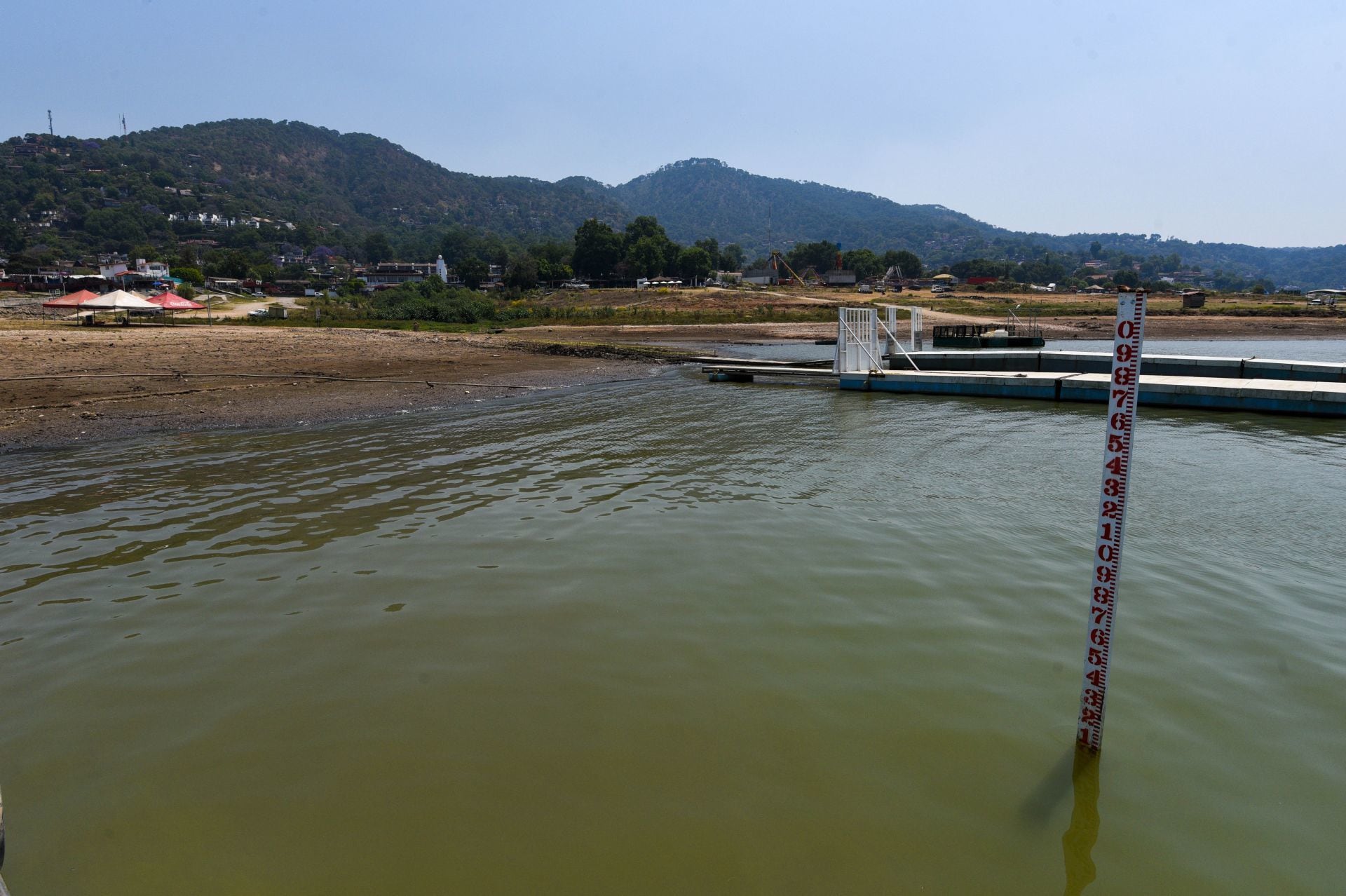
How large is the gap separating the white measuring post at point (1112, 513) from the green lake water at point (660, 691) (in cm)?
39

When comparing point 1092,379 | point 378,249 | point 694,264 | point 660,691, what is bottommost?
point 660,691

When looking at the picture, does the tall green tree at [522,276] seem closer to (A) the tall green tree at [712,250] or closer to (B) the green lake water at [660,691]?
(A) the tall green tree at [712,250]

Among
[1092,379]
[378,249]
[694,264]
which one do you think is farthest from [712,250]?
[1092,379]

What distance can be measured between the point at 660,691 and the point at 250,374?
19858 mm

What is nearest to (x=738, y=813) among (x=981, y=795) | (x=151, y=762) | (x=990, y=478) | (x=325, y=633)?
(x=981, y=795)

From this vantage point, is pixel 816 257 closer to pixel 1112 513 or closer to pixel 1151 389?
pixel 1151 389

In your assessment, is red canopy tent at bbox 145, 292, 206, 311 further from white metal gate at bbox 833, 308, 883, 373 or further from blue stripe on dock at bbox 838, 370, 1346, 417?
blue stripe on dock at bbox 838, 370, 1346, 417

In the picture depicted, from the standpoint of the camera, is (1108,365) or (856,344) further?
(856,344)

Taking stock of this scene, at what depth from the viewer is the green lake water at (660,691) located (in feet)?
11.4

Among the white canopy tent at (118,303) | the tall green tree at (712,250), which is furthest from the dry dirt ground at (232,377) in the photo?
the tall green tree at (712,250)

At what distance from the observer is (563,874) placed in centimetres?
336

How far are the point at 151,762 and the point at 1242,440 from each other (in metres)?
16.6

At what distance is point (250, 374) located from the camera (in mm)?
20547

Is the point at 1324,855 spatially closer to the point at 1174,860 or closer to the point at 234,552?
the point at 1174,860
